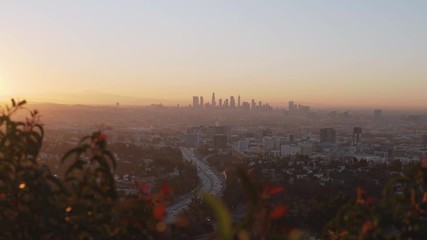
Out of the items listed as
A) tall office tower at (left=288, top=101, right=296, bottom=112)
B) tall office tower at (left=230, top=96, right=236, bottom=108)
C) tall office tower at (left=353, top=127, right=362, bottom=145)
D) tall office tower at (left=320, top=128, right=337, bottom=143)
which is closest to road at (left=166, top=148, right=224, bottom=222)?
tall office tower at (left=320, top=128, right=337, bottom=143)

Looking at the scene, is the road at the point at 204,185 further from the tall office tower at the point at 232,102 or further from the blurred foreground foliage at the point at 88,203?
the tall office tower at the point at 232,102

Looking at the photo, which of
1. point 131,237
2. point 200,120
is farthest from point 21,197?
point 200,120

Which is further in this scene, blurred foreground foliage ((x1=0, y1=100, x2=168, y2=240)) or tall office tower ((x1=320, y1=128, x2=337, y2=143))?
tall office tower ((x1=320, y1=128, x2=337, y2=143))

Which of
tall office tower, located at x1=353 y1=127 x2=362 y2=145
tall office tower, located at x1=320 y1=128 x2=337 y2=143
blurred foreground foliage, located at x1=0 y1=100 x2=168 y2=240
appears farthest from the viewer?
tall office tower, located at x1=353 y1=127 x2=362 y2=145

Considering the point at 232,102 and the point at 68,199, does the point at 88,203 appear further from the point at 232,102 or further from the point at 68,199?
the point at 232,102

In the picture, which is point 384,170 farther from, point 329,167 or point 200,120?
point 200,120

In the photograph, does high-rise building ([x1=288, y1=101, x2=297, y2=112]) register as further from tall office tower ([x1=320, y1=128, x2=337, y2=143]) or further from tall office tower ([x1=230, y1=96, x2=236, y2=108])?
tall office tower ([x1=320, y1=128, x2=337, y2=143])

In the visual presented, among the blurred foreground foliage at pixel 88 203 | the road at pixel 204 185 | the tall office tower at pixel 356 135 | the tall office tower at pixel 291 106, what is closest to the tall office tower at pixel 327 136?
the tall office tower at pixel 356 135

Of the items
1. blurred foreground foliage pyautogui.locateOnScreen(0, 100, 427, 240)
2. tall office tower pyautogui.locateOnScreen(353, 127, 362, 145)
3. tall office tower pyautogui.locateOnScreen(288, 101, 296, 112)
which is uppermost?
blurred foreground foliage pyautogui.locateOnScreen(0, 100, 427, 240)
